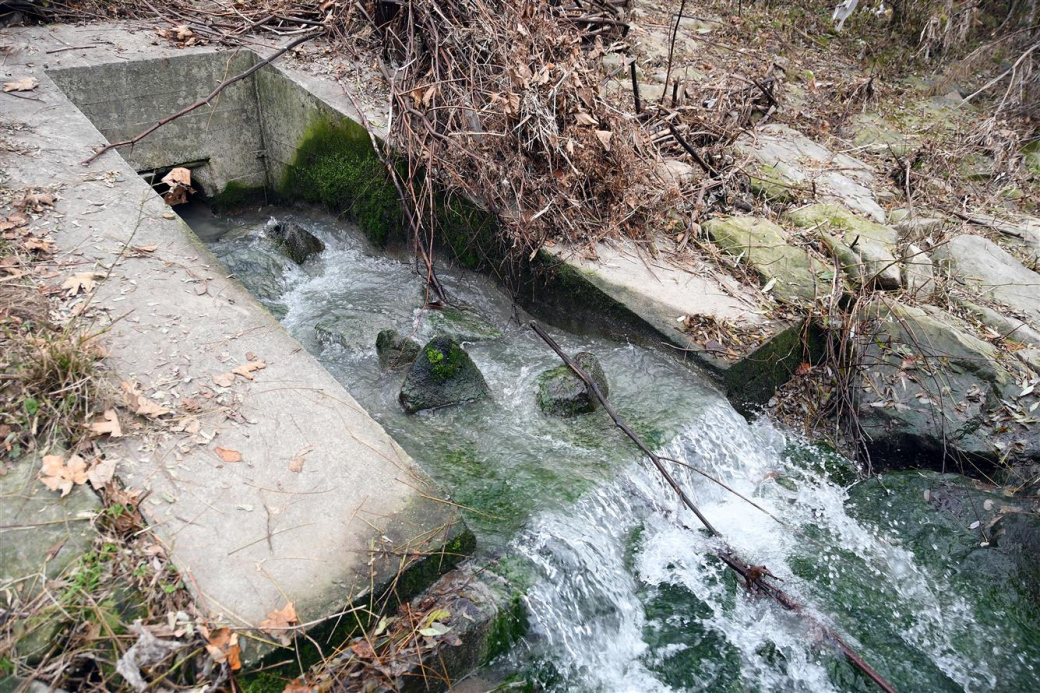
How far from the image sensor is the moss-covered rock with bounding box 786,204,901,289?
5719 mm

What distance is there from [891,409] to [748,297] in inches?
49.1

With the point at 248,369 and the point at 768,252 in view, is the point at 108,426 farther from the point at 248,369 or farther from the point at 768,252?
the point at 768,252

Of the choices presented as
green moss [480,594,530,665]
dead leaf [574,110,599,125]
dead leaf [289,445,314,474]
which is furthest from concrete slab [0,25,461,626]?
dead leaf [574,110,599,125]

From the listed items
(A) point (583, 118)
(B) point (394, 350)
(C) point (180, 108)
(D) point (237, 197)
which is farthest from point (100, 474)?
(D) point (237, 197)

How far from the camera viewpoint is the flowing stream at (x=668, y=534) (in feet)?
11.8

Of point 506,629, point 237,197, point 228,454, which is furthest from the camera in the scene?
point 237,197

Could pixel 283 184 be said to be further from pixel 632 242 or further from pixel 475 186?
pixel 632 242

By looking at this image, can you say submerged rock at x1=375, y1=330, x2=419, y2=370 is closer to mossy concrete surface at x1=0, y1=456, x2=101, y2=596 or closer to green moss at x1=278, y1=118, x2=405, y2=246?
green moss at x1=278, y1=118, x2=405, y2=246

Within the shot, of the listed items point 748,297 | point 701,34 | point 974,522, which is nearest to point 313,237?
point 748,297

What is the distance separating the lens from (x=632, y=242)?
564 centimetres

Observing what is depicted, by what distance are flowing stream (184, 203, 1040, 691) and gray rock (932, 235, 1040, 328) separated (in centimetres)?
200

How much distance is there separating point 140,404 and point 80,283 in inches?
38.5

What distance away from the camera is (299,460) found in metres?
3.19

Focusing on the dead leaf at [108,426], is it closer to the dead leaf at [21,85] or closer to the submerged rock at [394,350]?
the submerged rock at [394,350]
